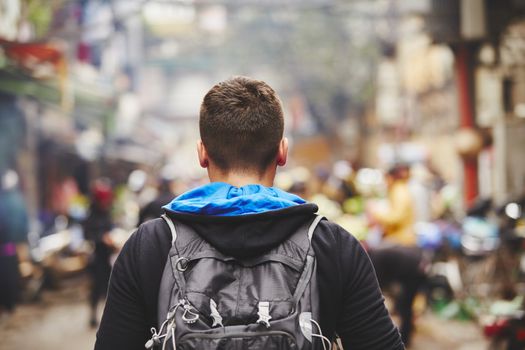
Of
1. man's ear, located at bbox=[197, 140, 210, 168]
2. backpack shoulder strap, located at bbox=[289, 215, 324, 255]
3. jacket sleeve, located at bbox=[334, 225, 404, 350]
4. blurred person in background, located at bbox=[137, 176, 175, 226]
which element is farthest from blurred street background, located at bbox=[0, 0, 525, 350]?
man's ear, located at bbox=[197, 140, 210, 168]

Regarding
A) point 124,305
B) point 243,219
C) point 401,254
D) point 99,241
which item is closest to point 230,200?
point 243,219

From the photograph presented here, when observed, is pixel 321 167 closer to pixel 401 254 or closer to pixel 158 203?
pixel 158 203

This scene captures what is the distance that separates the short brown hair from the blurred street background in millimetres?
4551

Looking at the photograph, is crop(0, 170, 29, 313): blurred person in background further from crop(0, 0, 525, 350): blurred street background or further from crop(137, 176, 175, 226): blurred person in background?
crop(137, 176, 175, 226): blurred person in background

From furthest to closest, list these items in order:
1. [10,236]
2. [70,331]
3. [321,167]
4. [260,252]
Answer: [321,167], [10,236], [70,331], [260,252]

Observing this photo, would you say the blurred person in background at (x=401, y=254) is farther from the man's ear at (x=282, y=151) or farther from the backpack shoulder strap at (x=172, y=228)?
the backpack shoulder strap at (x=172, y=228)

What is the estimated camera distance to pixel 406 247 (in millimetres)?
7977

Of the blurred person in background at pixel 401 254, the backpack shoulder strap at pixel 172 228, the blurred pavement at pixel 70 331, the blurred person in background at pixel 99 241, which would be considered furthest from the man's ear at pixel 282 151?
the blurred person in background at pixel 99 241

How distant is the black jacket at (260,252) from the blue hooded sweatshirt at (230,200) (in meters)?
0.02

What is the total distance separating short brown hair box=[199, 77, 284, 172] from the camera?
2158 mm

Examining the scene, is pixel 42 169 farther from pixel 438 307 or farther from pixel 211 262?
pixel 211 262

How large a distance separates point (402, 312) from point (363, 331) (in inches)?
242

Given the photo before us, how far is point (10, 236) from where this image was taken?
11875 millimetres

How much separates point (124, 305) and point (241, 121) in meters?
0.61
